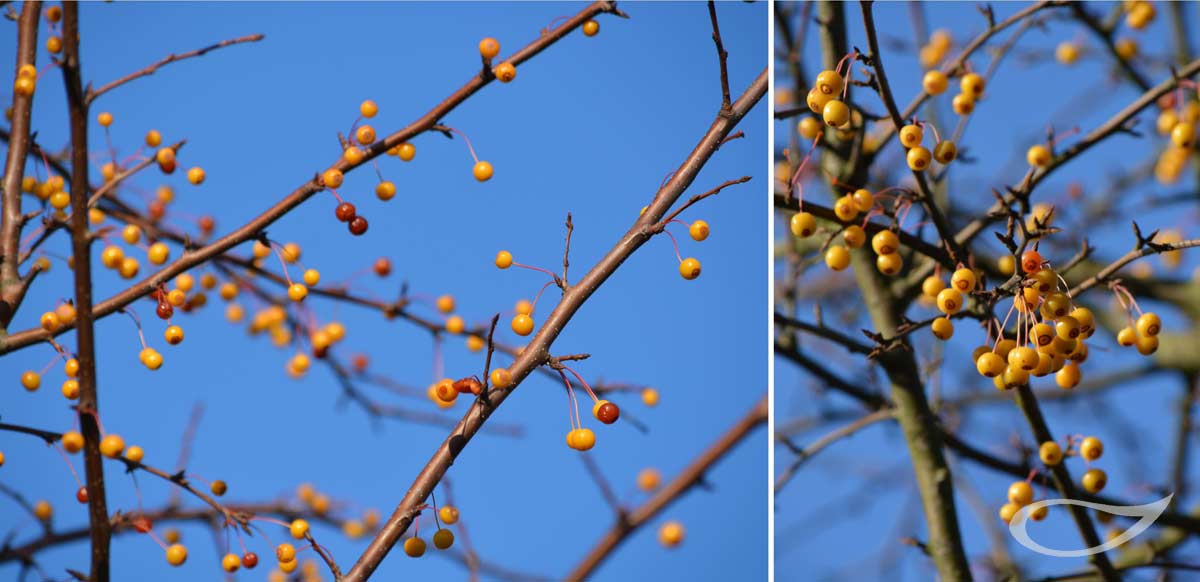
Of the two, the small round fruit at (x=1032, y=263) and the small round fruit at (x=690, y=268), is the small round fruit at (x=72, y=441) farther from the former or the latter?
the small round fruit at (x=1032, y=263)

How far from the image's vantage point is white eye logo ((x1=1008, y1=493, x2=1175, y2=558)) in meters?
1.03

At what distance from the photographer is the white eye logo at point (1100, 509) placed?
1.03m

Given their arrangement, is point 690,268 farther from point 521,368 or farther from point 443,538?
point 443,538

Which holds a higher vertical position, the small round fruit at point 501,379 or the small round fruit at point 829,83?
the small round fruit at point 829,83

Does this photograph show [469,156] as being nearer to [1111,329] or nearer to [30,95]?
[30,95]

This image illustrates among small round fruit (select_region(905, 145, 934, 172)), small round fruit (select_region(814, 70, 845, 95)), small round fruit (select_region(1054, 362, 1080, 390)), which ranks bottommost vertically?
small round fruit (select_region(1054, 362, 1080, 390))

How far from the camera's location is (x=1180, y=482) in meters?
1.36

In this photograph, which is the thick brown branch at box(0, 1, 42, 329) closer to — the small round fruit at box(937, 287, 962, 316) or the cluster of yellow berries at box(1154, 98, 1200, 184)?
the small round fruit at box(937, 287, 962, 316)

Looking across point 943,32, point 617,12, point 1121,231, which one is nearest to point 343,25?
point 617,12

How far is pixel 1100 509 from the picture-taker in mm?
1036

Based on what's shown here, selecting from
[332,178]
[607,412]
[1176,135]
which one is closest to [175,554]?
[332,178]

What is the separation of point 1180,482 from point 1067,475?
1.71 ft

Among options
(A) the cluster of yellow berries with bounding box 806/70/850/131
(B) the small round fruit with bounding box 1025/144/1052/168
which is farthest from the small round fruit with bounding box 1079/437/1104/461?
(A) the cluster of yellow berries with bounding box 806/70/850/131

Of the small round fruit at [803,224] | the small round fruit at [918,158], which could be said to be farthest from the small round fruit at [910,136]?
the small round fruit at [803,224]
